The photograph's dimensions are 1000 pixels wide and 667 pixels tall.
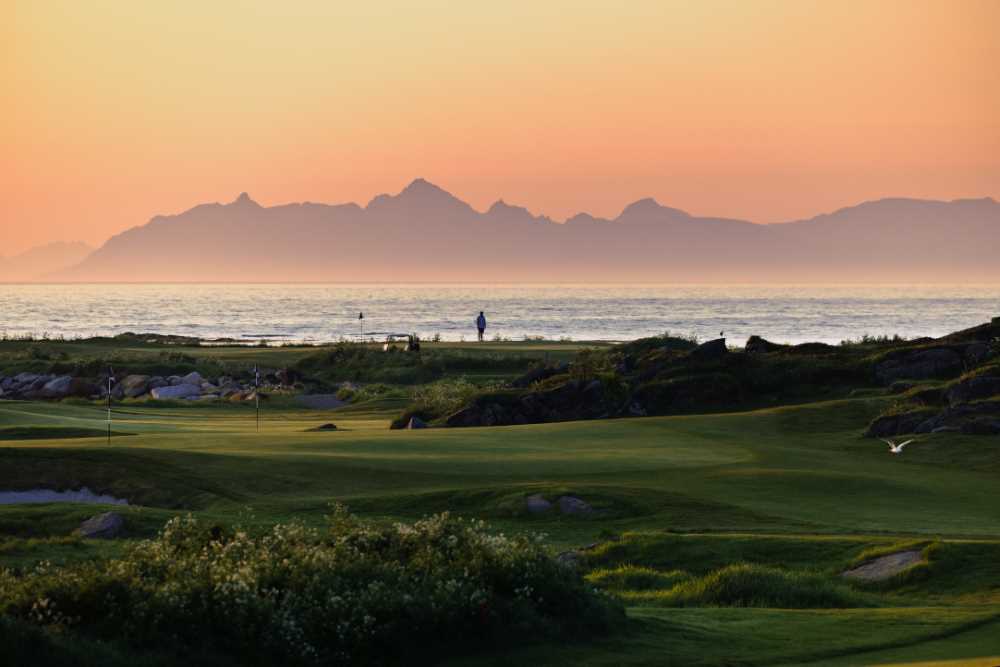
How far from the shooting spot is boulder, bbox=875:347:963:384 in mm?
49125

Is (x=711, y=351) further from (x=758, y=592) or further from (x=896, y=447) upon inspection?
(x=758, y=592)

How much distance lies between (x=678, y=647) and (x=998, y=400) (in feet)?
82.5

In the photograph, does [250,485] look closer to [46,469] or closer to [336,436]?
Answer: [46,469]

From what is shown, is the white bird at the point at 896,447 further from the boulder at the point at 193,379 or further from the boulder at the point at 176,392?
the boulder at the point at 193,379

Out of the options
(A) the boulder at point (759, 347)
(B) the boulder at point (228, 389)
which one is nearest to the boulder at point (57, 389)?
(B) the boulder at point (228, 389)

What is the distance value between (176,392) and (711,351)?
2713 cm

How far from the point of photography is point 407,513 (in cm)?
2592

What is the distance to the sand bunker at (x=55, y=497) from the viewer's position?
91.5 feet

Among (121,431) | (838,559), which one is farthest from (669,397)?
(838,559)

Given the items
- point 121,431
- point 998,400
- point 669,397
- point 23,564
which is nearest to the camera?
point 23,564

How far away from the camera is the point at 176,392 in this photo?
6606 centimetres

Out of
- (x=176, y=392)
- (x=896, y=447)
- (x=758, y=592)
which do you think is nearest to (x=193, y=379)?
(x=176, y=392)

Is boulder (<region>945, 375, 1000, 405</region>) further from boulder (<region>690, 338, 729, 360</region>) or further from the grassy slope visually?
boulder (<region>690, 338, 729, 360</region>)

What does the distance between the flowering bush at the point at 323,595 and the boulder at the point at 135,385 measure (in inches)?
2123
